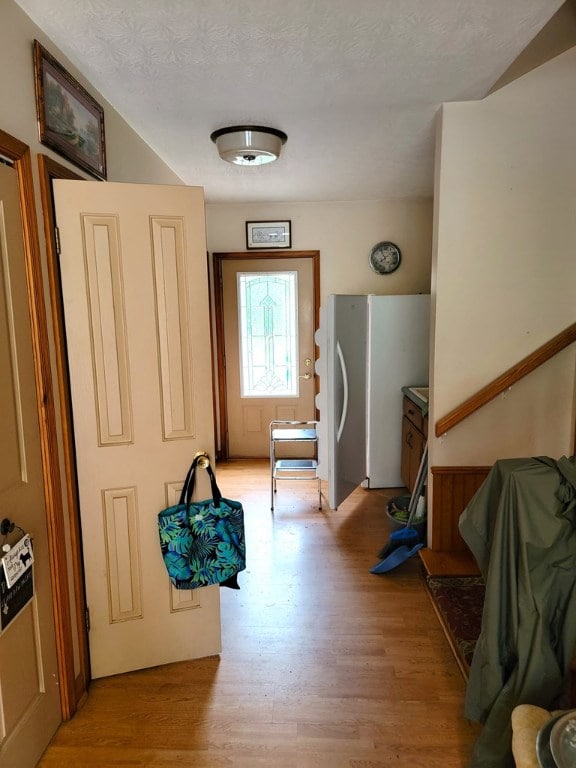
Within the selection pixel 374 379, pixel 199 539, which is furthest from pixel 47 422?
pixel 374 379

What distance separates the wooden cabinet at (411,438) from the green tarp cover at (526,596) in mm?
1676

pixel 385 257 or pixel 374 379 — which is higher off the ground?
pixel 385 257

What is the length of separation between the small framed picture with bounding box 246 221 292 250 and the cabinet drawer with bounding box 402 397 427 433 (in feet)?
5.75

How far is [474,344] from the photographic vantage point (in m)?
2.46

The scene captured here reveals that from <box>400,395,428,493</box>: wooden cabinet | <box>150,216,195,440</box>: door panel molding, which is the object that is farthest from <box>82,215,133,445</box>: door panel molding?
<box>400,395,428,493</box>: wooden cabinet

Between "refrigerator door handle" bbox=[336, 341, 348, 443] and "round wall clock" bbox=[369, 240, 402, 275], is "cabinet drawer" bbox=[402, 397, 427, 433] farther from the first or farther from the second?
"round wall clock" bbox=[369, 240, 402, 275]

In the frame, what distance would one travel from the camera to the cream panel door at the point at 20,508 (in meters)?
1.43

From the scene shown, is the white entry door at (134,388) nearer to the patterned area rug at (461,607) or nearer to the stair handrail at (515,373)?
the patterned area rug at (461,607)

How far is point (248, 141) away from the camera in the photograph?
2.52m

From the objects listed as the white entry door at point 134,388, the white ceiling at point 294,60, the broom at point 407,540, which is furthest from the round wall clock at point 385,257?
the white entry door at point 134,388

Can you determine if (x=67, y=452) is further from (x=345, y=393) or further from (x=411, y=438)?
(x=411, y=438)

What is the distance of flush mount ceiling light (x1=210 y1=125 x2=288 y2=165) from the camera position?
98.2 inches

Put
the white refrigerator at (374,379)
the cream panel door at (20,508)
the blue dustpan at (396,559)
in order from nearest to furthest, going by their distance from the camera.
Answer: the cream panel door at (20,508) → the blue dustpan at (396,559) → the white refrigerator at (374,379)

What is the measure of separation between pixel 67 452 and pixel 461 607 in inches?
72.2
